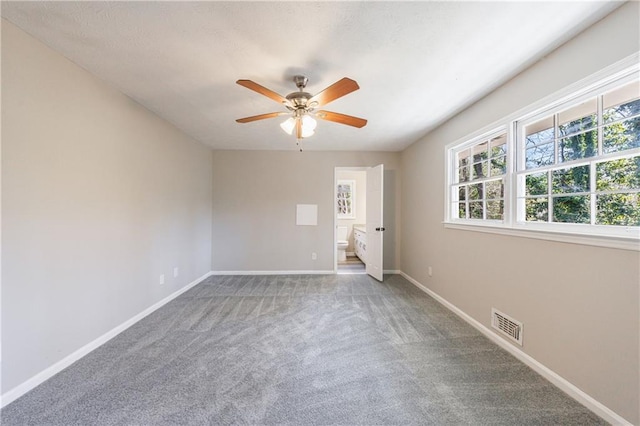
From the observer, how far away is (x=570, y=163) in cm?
178

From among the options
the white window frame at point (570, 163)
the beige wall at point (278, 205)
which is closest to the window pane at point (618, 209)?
the white window frame at point (570, 163)

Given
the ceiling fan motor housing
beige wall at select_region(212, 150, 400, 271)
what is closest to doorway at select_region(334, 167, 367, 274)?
beige wall at select_region(212, 150, 400, 271)

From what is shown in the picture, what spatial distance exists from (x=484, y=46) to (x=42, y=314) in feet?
12.0

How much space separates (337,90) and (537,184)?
180cm

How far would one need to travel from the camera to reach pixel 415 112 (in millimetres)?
2971

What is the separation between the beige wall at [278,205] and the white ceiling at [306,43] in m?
2.11

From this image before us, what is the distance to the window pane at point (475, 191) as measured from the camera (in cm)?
282

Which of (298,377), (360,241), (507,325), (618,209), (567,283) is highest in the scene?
(618,209)

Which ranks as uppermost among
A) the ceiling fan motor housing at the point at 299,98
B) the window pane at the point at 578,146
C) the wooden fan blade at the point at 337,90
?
the ceiling fan motor housing at the point at 299,98

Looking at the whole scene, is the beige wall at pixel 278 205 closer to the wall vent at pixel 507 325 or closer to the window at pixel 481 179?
the window at pixel 481 179

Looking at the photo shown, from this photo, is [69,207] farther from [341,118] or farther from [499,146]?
[499,146]

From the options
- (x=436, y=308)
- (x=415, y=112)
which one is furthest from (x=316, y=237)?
(x=415, y=112)

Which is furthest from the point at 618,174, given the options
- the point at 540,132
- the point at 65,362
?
the point at 65,362

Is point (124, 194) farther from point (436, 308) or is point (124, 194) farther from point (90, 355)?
point (436, 308)
